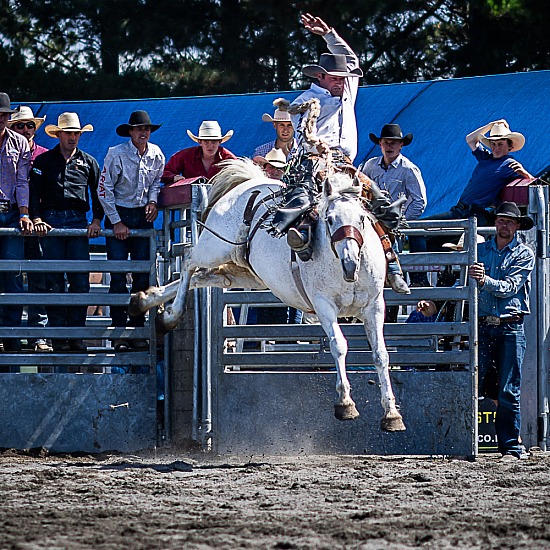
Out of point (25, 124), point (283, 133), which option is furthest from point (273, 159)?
point (25, 124)

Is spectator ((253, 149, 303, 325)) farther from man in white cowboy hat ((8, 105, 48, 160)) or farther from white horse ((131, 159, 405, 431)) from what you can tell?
man in white cowboy hat ((8, 105, 48, 160))

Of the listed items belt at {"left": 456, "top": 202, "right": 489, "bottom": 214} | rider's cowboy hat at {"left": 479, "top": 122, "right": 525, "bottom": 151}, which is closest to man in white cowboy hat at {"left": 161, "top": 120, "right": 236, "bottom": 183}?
belt at {"left": 456, "top": 202, "right": 489, "bottom": 214}

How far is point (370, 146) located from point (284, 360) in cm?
581

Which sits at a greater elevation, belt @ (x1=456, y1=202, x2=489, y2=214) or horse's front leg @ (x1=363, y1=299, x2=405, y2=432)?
belt @ (x1=456, y1=202, x2=489, y2=214)

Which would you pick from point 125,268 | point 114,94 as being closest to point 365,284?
point 125,268

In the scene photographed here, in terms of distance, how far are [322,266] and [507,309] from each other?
1.71 meters

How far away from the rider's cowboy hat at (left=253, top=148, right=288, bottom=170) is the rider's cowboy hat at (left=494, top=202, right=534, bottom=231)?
2.56 m

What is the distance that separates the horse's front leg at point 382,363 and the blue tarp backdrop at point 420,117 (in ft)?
17.6

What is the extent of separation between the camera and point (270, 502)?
7098 millimetres

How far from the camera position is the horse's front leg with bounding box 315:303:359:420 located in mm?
8078

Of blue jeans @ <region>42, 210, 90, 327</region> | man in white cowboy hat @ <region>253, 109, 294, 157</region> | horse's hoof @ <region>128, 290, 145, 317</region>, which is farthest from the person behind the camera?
man in white cowboy hat @ <region>253, 109, 294, 157</region>

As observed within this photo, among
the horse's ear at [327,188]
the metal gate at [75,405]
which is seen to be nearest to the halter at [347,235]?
the horse's ear at [327,188]

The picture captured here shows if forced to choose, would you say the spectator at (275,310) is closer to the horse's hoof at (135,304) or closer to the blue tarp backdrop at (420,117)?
the horse's hoof at (135,304)

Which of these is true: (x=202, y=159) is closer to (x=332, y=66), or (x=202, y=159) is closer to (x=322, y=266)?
(x=332, y=66)
